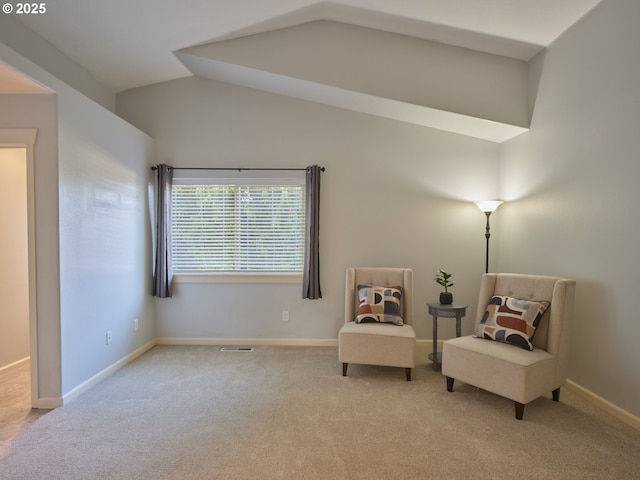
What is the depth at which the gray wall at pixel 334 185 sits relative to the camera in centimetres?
409

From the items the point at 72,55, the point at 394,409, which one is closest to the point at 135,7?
the point at 72,55

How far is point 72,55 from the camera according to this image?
326 centimetres

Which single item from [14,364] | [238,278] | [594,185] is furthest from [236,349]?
[594,185]

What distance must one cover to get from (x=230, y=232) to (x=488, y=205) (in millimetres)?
3037

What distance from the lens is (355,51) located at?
3428 millimetres

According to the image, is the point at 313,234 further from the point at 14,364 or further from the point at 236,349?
the point at 14,364

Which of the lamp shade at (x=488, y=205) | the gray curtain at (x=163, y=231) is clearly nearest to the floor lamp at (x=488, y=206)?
the lamp shade at (x=488, y=205)

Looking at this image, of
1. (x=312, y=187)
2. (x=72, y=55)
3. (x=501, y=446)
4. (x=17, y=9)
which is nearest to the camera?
(x=501, y=446)

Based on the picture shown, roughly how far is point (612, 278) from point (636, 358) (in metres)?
0.57

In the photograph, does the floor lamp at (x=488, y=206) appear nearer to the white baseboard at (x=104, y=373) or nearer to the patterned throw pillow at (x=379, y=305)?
the patterned throw pillow at (x=379, y=305)

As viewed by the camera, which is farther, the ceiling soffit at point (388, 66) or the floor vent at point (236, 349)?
the floor vent at point (236, 349)

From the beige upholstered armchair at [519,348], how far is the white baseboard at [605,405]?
25 centimetres

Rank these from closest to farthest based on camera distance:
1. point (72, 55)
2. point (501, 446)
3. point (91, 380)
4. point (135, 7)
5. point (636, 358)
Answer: point (501, 446), point (636, 358), point (135, 7), point (91, 380), point (72, 55)

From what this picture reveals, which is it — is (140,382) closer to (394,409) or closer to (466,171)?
(394,409)
